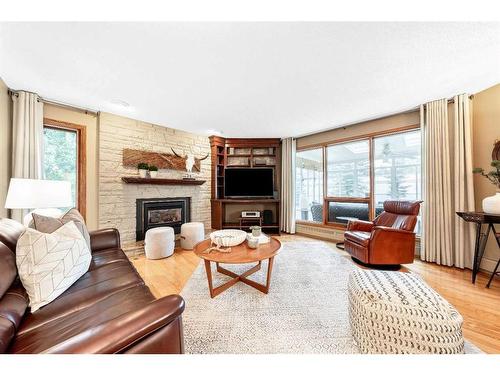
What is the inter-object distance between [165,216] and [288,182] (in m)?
2.71

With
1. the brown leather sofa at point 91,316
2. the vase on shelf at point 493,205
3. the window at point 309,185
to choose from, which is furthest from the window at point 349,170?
the brown leather sofa at point 91,316

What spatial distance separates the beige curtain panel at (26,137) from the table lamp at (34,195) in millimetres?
833

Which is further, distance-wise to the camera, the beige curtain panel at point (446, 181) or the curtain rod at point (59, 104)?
the beige curtain panel at point (446, 181)

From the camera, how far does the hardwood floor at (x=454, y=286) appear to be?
1399mm

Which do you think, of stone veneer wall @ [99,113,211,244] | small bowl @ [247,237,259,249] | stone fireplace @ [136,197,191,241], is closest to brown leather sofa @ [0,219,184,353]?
small bowl @ [247,237,259,249]

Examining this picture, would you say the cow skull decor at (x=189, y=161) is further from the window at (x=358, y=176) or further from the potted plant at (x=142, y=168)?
the window at (x=358, y=176)

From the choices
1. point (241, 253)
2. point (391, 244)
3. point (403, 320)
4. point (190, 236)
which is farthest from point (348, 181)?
point (190, 236)

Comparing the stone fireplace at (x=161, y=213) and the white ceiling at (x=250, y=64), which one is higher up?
the white ceiling at (x=250, y=64)

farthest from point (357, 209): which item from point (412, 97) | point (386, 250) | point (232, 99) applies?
point (232, 99)

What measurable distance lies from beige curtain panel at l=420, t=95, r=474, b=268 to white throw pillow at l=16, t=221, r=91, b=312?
3990 millimetres

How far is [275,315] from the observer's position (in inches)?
61.0

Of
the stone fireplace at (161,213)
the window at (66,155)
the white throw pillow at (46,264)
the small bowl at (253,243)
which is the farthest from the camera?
the stone fireplace at (161,213)

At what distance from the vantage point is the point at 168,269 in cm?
248

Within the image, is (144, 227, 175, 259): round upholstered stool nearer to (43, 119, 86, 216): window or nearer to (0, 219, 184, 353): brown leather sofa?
(43, 119, 86, 216): window
